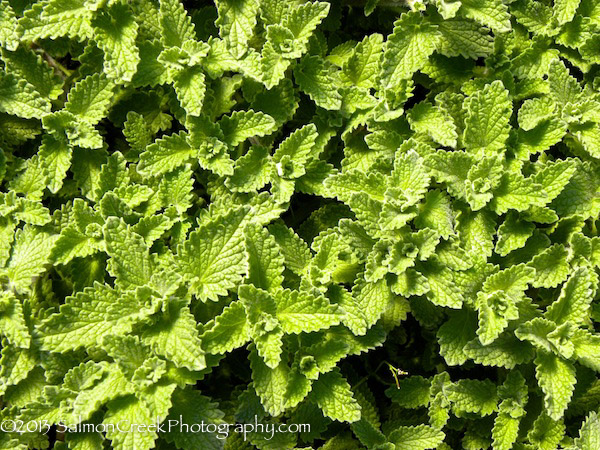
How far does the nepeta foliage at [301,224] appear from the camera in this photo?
271cm

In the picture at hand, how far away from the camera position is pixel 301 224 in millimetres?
3309

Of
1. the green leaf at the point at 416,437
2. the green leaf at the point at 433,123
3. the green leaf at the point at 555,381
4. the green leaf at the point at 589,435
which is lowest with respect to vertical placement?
the green leaf at the point at 416,437


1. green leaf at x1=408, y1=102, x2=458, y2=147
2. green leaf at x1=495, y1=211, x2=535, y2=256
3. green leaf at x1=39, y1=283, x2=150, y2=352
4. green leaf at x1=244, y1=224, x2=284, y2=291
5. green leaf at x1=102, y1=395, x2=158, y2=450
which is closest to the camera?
green leaf at x1=102, y1=395, x2=158, y2=450

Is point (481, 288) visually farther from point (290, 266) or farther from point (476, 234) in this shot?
point (290, 266)

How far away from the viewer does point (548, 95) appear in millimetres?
3148

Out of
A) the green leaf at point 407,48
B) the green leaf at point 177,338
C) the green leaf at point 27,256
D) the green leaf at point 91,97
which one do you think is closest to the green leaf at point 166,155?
the green leaf at point 91,97

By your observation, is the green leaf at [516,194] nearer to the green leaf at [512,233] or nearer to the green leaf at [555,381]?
the green leaf at [512,233]

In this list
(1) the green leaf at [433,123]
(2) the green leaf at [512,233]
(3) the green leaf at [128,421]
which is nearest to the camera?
(3) the green leaf at [128,421]

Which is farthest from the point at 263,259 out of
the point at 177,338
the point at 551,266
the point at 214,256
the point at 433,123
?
the point at 551,266

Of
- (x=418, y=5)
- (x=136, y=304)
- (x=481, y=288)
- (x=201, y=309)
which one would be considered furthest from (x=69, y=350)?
(x=418, y=5)

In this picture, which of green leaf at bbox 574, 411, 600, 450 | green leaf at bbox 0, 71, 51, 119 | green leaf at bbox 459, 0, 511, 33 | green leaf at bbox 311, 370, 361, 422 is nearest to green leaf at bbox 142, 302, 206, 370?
green leaf at bbox 311, 370, 361, 422

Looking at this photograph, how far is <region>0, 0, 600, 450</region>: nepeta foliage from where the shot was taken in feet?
8.88

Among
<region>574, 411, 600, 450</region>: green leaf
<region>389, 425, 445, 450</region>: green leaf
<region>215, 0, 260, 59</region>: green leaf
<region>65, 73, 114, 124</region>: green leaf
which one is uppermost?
<region>215, 0, 260, 59</region>: green leaf

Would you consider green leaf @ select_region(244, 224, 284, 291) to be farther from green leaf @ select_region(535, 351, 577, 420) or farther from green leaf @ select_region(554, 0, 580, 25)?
green leaf @ select_region(554, 0, 580, 25)
